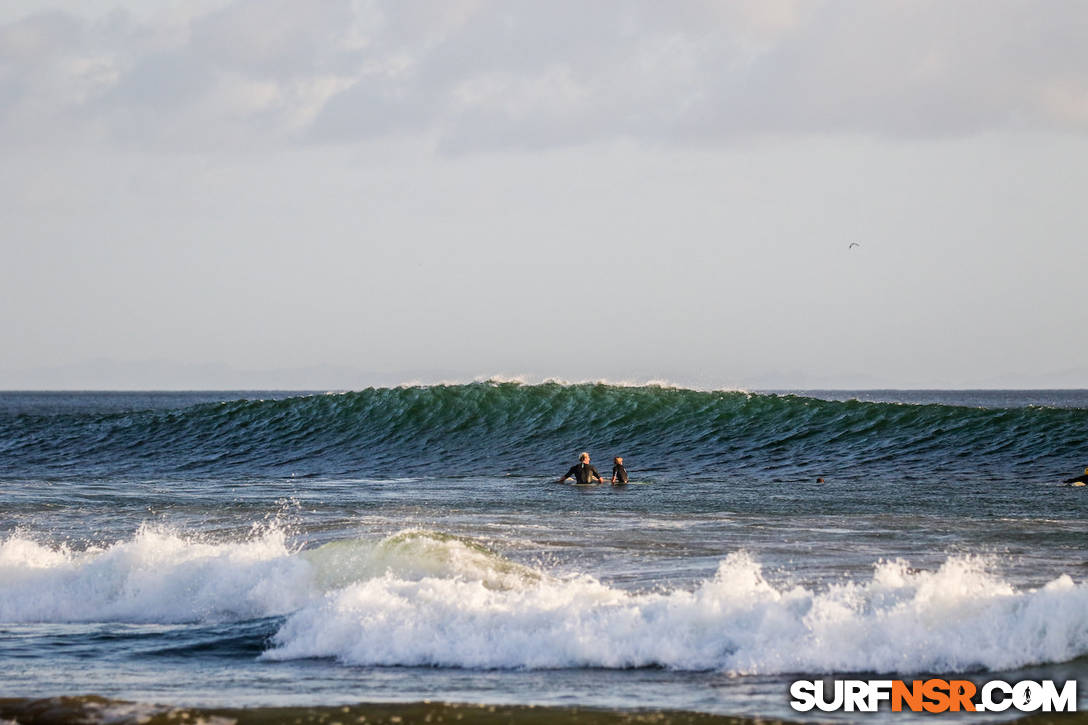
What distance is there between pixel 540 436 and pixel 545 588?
81.9 ft

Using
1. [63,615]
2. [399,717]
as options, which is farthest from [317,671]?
[63,615]

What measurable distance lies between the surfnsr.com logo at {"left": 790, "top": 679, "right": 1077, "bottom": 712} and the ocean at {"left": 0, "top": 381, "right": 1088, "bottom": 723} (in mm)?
200

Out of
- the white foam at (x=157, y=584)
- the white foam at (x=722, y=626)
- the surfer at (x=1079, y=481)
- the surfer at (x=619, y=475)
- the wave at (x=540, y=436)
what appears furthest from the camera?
the wave at (x=540, y=436)

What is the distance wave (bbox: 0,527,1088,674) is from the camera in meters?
10.2

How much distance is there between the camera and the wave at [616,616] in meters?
10.2

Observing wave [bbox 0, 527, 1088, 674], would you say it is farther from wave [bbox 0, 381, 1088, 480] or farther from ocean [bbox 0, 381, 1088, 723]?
wave [bbox 0, 381, 1088, 480]

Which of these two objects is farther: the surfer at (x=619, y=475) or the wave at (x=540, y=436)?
the wave at (x=540, y=436)

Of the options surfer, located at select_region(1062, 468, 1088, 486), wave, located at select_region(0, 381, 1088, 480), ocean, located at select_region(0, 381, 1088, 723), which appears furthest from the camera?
wave, located at select_region(0, 381, 1088, 480)

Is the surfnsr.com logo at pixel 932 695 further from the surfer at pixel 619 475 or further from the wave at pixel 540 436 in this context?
the wave at pixel 540 436

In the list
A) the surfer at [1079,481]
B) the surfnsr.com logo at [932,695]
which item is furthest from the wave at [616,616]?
the surfer at [1079,481]

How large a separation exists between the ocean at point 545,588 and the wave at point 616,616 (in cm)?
3

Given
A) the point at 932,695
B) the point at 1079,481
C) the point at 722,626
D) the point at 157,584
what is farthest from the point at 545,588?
the point at 1079,481

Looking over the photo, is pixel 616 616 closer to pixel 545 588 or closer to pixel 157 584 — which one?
pixel 545 588

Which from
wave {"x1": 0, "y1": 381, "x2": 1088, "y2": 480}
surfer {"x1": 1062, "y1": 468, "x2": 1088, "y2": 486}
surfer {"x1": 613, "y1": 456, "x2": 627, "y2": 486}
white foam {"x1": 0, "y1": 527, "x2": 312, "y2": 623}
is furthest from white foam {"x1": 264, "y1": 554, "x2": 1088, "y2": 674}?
Result: wave {"x1": 0, "y1": 381, "x2": 1088, "y2": 480}
